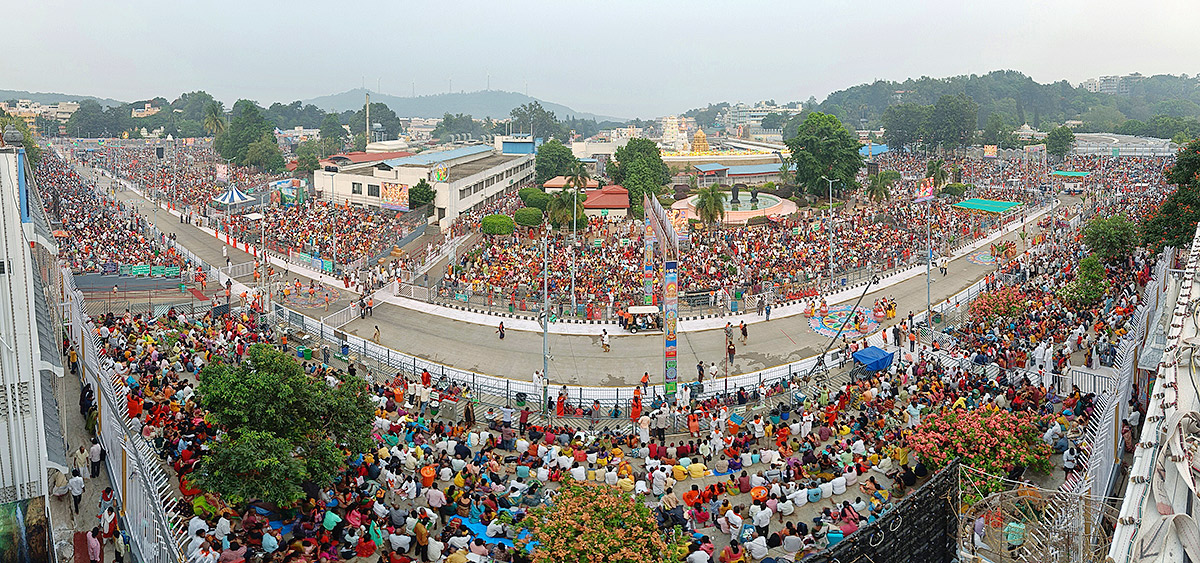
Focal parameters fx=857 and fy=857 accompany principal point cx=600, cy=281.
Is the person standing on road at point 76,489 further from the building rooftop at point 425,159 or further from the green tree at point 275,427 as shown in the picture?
the building rooftop at point 425,159

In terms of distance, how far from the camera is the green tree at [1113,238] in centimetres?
3362

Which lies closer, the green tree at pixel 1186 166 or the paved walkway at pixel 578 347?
the paved walkway at pixel 578 347

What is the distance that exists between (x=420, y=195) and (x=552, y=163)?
80.2ft

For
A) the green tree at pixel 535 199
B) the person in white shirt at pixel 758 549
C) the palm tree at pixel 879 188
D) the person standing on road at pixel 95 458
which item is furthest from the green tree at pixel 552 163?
the person in white shirt at pixel 758 549

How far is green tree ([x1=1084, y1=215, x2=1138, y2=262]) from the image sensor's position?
3362cm

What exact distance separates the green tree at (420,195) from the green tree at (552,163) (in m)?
22.7

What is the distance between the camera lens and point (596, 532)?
525 inches

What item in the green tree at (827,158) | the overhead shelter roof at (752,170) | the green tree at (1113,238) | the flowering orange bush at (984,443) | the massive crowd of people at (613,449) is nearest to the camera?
the massive crowd of people at (613,449)

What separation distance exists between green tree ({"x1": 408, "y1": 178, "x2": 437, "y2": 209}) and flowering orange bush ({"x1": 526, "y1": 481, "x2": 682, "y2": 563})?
45097 mm

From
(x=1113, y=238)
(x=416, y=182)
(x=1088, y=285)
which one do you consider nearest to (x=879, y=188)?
(x=1113, y=238)

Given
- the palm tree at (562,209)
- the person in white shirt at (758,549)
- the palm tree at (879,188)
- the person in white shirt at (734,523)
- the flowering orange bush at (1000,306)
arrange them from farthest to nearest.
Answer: the palm tree at (879,188) < the palm tree at (562,209) < the flowering orange bush at (1000,306) < the person in white shirt at (734,523) < the person in white shirt at (758,549)

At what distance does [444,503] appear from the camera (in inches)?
674

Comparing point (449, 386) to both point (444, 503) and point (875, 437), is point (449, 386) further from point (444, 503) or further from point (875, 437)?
point (875, 437)

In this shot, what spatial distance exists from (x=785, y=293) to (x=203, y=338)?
76.6 feet
